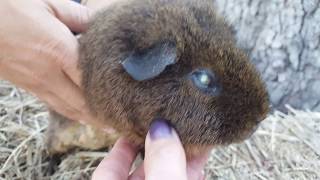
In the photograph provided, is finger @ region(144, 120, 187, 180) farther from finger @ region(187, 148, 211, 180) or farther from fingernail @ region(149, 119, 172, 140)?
finger @ region(187, 148, 211, 180)

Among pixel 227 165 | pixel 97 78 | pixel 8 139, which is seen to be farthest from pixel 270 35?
pixel 97 78

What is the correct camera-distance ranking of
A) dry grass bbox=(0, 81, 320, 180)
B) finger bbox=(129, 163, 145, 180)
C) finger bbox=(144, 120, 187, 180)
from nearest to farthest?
finger bbox=(144, 120, 187, 180) < finger bbox=(129, 163, 145, 180) < dry grass bbox=(0, 81, 320, 180)

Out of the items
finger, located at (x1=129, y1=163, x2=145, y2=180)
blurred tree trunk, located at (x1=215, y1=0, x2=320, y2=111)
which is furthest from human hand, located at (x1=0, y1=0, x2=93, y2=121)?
blurred tree trunk, located at (x1=215, y1=0, x2=320, y2=111)

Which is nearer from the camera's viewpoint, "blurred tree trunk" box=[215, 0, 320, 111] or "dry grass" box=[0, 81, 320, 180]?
"dry grass" box=[0, 81, 320, 180]

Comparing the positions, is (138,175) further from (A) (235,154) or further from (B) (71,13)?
(A) (235,154)

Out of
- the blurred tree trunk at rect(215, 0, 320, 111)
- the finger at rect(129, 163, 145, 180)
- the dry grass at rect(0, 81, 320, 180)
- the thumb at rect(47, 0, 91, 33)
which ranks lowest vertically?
the dry grass at rect(0, 81, 320, 180)

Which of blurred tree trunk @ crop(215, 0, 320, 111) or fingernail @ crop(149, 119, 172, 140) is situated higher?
fingernail @ crop(149, 119, 172, 140)

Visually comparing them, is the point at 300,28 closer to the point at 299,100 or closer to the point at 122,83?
the point at 299,100
